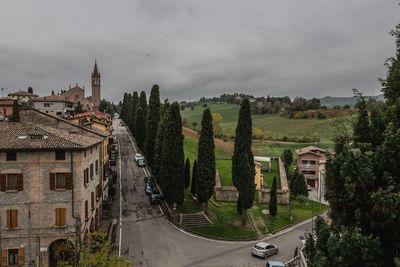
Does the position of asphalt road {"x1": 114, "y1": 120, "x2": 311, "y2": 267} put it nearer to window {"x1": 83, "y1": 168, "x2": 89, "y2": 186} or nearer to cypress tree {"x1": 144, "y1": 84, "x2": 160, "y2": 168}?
window {"x1": 83, "y1": 168, "x2": 89, "y2": 186}

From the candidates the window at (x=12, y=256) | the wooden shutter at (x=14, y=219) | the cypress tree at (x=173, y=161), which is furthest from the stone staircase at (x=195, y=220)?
the wooden shutter at (x=14, y=219)

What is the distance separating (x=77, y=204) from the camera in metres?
22.6

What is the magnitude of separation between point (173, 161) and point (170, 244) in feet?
31.7

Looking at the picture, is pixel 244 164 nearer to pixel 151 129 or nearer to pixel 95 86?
pixel 151 129

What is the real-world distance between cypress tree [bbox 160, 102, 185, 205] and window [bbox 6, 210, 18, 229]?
51.4ft

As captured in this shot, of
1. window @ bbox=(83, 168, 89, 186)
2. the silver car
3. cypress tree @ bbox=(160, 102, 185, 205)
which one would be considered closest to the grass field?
cypress tree @ bbox=(160, 102, 185, 205)

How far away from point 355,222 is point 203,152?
2393cm

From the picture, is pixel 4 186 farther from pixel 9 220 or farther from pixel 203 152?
pixel 203 152

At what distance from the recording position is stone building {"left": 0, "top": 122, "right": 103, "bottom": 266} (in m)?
21.7

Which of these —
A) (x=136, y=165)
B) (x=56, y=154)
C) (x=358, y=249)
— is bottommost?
(x=136, y=165)

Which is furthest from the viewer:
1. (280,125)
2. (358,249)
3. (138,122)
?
(280,125)

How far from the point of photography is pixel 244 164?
105 ft

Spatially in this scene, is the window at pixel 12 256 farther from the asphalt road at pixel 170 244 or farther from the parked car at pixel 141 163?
the parked car at pixel 141 163

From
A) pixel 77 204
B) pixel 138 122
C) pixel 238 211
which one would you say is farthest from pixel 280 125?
pixel 77 204
